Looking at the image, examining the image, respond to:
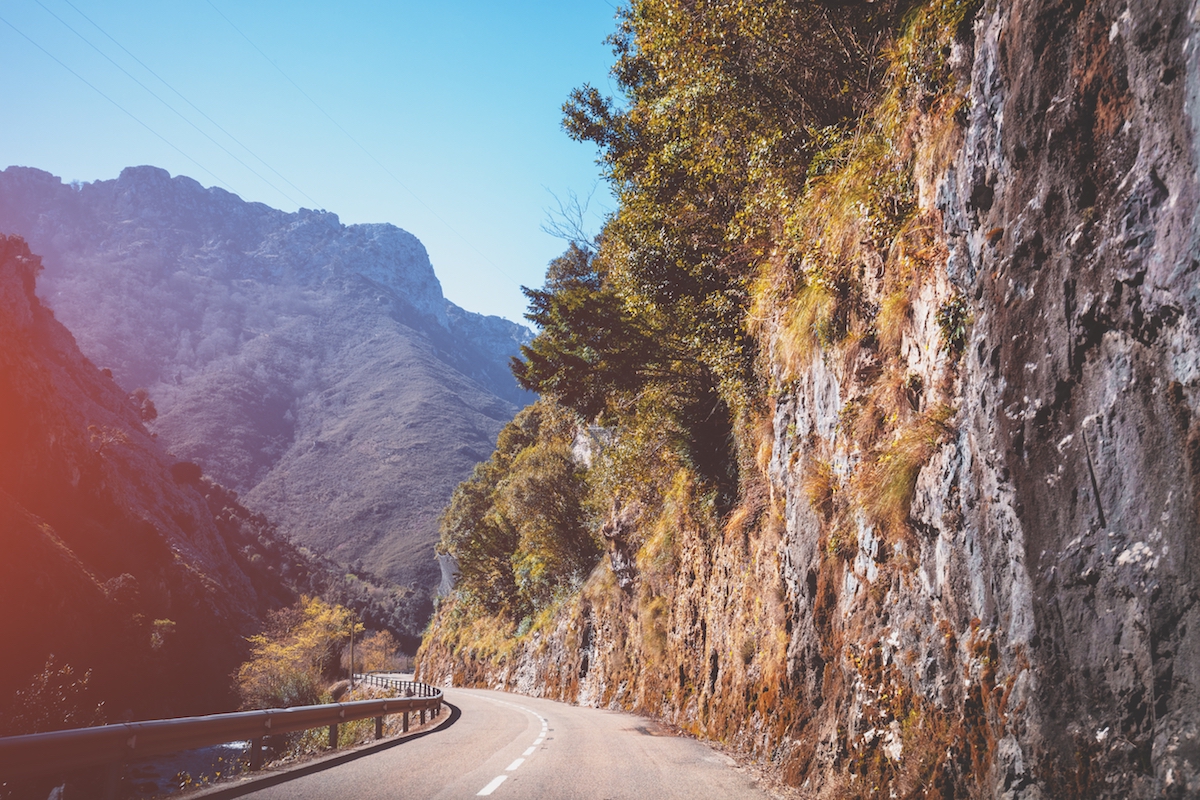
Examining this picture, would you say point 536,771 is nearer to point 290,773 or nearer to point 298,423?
point 290,773

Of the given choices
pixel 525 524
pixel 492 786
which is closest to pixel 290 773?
pixel 492 786

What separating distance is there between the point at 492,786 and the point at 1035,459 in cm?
621

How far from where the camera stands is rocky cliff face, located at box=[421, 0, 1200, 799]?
344 cm

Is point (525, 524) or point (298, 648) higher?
point (525, 524)

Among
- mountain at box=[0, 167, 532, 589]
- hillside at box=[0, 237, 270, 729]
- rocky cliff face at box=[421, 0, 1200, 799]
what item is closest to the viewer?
rocky cliff face at box=[421, 0, 1200, 799]

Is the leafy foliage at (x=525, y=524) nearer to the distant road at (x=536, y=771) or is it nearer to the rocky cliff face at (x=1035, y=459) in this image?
the distant road at (x=536, y=771)

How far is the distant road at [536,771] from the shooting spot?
6.51m

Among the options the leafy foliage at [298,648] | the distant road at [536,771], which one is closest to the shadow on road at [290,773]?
the distant road at [536,771]

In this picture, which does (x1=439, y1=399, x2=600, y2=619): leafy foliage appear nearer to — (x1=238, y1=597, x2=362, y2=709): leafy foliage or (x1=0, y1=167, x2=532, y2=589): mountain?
(x1=238, y1=597, x2=362, y2=709): leafy foliage

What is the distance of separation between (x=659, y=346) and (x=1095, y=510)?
46.5ft

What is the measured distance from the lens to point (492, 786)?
22.4 ft

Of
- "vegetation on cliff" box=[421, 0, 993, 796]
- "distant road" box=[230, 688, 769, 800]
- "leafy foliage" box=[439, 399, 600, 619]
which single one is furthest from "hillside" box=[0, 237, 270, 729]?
"distant road" box=[230, 688, 769, 800]

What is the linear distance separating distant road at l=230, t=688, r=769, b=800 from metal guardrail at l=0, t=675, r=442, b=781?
870 millimetres

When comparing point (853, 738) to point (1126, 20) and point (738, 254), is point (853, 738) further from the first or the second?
point (738, 254)
